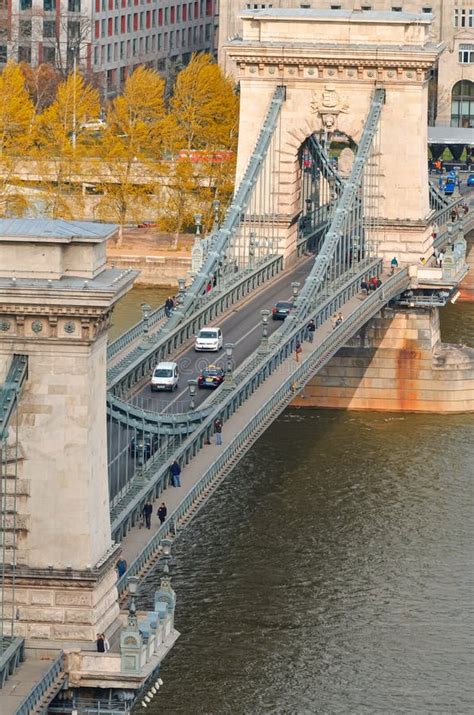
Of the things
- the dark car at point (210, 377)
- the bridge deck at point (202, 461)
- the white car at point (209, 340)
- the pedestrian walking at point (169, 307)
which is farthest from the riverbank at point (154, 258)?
the dark car at point (210, 377)

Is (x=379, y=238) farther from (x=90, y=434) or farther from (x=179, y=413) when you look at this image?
(x=90, y=434)

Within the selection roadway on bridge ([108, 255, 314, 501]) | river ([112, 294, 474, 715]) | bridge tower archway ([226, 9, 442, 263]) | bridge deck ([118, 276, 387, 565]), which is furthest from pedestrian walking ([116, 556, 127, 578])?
bridge tower archway ([226, 9, 442, 263])

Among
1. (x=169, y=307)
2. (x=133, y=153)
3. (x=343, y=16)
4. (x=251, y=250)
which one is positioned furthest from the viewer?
(x=133, y=153)

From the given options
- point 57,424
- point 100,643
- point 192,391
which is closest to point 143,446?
point 192,391

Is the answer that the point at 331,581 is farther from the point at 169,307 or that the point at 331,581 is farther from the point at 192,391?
the point at 169,307

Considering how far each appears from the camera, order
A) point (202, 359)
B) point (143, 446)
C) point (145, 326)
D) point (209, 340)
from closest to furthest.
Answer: point (143, 446) → point (202, 359) → point (209, 340) → point (145, 326)

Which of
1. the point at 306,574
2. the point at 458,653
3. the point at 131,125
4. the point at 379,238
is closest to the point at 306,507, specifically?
the point at 306,574

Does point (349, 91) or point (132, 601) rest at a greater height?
point (349, 91)

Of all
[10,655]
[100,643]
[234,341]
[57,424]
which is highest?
[57,424]
